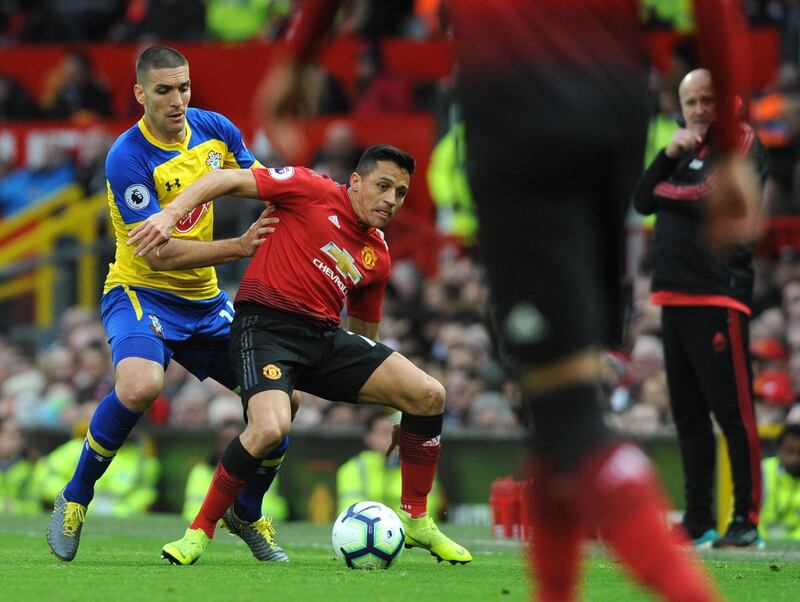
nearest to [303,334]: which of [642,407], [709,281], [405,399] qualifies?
[405,399]

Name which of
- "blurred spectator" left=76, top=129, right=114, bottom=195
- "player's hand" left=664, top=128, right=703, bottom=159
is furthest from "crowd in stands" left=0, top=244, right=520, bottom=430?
"player's hand" left=664, top=128, right=703, bottom=159

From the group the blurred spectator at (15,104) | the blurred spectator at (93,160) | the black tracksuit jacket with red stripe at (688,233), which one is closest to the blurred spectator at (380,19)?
the blurred spectator at (93,160)

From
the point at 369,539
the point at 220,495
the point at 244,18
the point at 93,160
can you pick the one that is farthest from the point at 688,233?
the point at 244,18

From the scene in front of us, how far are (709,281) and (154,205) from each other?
3149 millimetres

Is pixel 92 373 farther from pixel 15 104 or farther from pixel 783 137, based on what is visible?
pixel 783 137

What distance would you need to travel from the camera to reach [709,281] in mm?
8688

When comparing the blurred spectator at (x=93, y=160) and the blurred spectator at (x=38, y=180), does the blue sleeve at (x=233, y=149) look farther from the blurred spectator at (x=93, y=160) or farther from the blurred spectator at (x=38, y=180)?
the blurred spectator at (x=38, y=180)

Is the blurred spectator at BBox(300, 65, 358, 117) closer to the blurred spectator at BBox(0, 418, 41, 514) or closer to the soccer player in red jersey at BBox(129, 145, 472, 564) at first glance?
the blurred spectator at BBox(0, 418, 41, 514)

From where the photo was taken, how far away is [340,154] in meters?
15.6

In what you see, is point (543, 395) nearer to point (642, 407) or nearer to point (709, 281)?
point (709, 281)

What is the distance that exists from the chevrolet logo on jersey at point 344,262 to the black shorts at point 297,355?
0.27 meters

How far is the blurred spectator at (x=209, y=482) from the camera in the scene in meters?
12.6

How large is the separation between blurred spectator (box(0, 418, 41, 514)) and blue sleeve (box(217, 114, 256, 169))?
731 centimetres

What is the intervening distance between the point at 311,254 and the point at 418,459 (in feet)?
3.56
